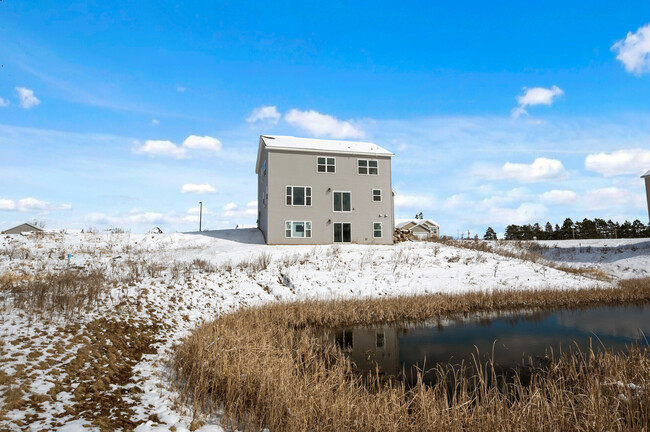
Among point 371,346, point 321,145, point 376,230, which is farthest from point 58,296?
point 321,145

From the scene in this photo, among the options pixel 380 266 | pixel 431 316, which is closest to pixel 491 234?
pixel 380 266

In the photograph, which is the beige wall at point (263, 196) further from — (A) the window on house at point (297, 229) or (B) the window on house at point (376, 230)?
(B) the window on house at point (376, 230)

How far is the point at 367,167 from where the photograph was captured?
96.2 feet

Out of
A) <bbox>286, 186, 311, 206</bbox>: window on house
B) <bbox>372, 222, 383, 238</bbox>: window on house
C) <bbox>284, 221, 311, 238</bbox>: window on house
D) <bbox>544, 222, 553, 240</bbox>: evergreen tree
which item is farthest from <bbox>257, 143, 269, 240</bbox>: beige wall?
<bbox>544, 222, 553, 240</bbox>: evergreen tree

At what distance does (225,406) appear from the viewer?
5.62 metres

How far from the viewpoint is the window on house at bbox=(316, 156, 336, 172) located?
2839 cm

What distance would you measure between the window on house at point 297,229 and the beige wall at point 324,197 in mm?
234

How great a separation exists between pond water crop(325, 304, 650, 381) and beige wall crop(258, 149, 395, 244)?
48.7 feet

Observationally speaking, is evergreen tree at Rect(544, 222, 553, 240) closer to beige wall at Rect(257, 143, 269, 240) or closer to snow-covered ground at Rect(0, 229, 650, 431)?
snow-covered ground at Rect(0, 229, 650, 431)

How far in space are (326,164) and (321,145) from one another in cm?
186

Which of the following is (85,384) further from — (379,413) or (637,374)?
(637,374)

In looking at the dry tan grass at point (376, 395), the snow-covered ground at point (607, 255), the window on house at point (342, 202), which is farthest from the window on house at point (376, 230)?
the dry tan grass at point (376, 395)

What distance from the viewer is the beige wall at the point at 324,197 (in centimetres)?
2714

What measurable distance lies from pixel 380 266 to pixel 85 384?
1608 cm
